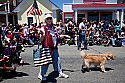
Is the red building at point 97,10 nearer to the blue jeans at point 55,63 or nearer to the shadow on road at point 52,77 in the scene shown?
the shadow on road at point 52,77

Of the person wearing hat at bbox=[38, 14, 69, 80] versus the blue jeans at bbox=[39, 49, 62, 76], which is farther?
the blue jeans at bbox=[39, 49, 62, 76]

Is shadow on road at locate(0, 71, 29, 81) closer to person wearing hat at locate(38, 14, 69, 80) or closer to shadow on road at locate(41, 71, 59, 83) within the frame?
shadow on road at locate(41, 71, 59, 83)

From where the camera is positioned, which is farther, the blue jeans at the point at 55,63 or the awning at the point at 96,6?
the awning at the point at 96,6

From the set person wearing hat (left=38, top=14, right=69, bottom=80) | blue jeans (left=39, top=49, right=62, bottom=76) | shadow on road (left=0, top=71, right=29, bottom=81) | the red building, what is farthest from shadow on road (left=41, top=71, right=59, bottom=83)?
the red building

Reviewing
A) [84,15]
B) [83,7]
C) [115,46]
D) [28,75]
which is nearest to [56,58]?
[28,75]

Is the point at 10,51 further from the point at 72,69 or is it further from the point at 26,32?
the point at 26,32

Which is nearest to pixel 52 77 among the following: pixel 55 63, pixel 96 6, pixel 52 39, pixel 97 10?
pixel 55 63

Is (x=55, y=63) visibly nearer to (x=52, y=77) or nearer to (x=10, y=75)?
(x=52, y=77)

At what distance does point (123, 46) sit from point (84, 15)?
13.0 metres

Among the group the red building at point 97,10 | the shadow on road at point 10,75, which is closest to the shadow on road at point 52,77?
the shadow on road at point 10,75

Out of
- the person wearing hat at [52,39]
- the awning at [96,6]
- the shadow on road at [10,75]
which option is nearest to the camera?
the person wearing hat at [52,39]

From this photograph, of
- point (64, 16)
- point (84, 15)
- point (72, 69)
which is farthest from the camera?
point (64, 16)

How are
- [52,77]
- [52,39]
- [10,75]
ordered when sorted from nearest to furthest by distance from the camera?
[52,39]
[52,77]
[10,75]

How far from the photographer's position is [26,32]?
652 inches
